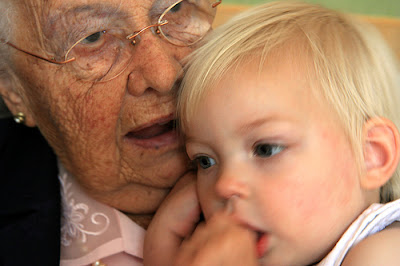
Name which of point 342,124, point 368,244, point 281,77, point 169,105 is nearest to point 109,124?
point 169,105

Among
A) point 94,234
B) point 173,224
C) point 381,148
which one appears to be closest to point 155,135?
point 173,224

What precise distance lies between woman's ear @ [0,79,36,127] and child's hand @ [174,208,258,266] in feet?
2.81

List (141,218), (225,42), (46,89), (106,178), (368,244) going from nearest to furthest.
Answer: (368,244), (225,42), (46,89), (106,178), (141,218)

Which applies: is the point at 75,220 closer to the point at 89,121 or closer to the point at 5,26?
the point at 89,121

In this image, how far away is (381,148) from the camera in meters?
1.38

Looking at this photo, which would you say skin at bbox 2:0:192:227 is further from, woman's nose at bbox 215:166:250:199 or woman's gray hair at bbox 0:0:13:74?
woman's nose at bbox 215:166:250:199

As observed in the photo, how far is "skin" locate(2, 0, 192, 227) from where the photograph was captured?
1.48m

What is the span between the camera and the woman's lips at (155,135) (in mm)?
1650

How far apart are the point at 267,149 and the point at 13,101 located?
990 millimetres

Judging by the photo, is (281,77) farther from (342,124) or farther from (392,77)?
(392,77)

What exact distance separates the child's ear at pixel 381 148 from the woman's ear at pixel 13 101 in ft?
3.88

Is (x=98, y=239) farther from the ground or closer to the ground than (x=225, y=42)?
closer to the ground

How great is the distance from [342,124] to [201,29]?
24.1 inches

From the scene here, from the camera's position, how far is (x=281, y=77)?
1348 mm
